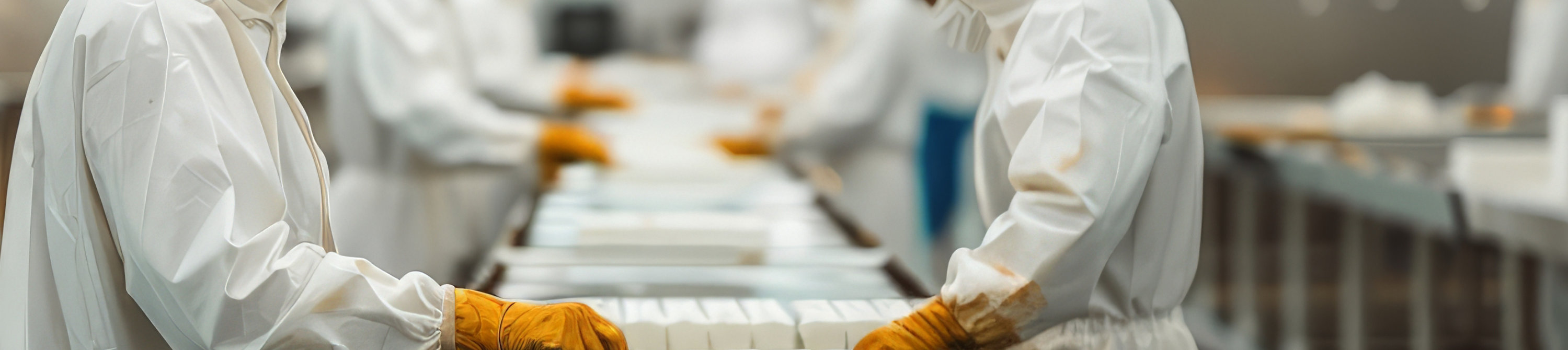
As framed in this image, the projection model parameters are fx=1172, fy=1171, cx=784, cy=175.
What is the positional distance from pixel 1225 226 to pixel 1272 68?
114 cm

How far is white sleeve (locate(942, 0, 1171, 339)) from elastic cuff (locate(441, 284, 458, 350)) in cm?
43

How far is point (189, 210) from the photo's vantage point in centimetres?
92

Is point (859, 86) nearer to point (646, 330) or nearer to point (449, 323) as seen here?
point (646, 330)

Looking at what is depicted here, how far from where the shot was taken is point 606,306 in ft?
4.30

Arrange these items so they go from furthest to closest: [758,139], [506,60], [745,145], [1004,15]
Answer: [506,60], [758,139], [745,145], [1004,15]

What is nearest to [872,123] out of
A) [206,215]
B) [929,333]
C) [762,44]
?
[762,44]

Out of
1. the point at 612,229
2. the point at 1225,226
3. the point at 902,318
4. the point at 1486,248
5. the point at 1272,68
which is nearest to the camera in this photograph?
the point at 902,318

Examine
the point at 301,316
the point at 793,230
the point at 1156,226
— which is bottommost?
the point at 793,230

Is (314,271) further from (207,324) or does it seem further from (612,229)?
(612,229)

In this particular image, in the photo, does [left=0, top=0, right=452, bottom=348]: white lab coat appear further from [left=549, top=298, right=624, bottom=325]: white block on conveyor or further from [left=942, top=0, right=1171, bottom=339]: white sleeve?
[left=942, top=0, right=1171, bottom=339]: white sleeve

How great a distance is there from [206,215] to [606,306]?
480 mm

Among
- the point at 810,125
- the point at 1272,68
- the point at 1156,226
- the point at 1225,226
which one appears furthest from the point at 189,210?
the point at 1272,68

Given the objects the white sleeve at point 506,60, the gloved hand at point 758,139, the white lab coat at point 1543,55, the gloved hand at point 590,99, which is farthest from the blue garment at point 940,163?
the white lab coat at point 1543,55

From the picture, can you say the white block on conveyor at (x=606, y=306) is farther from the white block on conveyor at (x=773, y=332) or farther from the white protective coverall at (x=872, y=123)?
the white protective coverall at (x=872, y=123)
